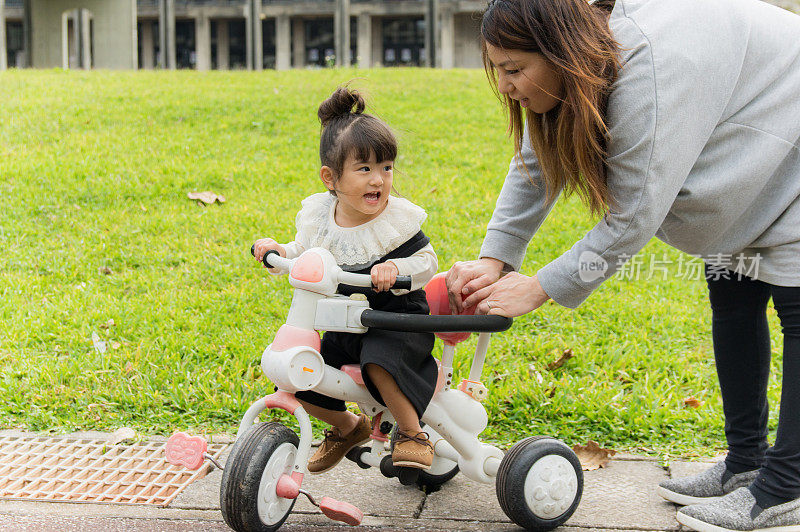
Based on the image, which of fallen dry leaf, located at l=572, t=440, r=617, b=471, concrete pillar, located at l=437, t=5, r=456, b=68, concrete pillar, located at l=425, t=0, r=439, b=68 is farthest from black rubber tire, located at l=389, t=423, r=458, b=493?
concrete pillar, located at l=437, t=5, r=456, b=68

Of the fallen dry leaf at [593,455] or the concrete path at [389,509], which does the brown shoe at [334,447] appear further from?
the fallen dry leaf at [593,455]

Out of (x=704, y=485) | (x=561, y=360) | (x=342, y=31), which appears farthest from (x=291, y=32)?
(x=704, y=485)

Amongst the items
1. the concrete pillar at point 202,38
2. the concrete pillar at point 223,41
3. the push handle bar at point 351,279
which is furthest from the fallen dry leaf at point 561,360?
the concrete pillar at point 223,41

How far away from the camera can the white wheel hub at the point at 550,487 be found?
Result: 2.27m

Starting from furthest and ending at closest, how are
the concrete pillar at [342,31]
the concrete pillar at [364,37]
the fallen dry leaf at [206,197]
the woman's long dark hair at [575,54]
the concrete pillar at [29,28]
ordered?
the concrete pillar at [364,37], the concrete pillar at [342,31], the concrete pillar at [29,28], the fallen dry leaf at [206,197], the woman's long dark hair at [575,54]

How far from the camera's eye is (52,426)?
10.0 ft

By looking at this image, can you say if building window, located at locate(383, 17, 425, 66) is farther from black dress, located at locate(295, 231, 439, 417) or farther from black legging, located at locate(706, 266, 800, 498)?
black dress, located at locate(295, 231, 439, 417)

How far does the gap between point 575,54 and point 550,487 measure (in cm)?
120

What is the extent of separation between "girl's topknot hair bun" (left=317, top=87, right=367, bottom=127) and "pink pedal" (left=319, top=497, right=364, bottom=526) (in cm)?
105

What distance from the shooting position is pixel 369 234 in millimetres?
2229

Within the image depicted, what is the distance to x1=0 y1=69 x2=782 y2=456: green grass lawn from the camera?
3.14 meters

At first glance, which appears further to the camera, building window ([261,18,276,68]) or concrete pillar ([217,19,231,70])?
concrete pillar ([217,19,231,70])

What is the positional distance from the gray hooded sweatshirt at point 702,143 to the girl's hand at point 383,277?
0.40 metres

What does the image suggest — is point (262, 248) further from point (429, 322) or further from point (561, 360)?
point (561, 360)
